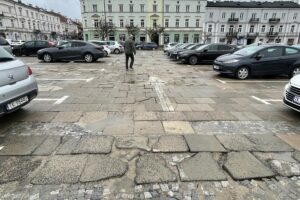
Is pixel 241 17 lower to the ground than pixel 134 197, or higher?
higher

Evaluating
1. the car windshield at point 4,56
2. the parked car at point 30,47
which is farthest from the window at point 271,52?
the parked car at point 30,47

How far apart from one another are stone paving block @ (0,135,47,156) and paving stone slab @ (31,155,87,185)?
0.49 m

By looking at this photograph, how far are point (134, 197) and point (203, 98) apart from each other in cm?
437

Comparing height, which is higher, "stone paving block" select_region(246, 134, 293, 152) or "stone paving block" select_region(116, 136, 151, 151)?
"stone paving block" select_region(116, 136, 151, 151)

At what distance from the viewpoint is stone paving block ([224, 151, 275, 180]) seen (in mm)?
2764

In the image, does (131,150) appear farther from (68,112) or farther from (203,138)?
(68,112)

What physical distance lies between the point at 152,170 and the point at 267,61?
26.2 ft

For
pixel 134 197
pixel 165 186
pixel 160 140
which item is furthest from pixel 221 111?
pixel 134 197

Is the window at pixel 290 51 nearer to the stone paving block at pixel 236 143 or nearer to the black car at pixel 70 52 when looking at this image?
the stone paving block at pixel 236 143

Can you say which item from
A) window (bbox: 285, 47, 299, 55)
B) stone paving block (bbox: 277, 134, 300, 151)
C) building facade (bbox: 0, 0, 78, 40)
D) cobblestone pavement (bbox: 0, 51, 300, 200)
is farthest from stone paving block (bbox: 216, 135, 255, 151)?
building facade (bbox: 0, 0, 78, 40)

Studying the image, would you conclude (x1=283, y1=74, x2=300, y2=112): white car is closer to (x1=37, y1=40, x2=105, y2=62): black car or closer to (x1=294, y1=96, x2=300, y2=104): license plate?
(x1=294, y1=96, x2=300, y2=104): license plate

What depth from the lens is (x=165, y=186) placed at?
255cm

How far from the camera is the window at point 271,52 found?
353 inches

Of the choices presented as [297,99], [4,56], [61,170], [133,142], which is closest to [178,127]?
[133,142]
